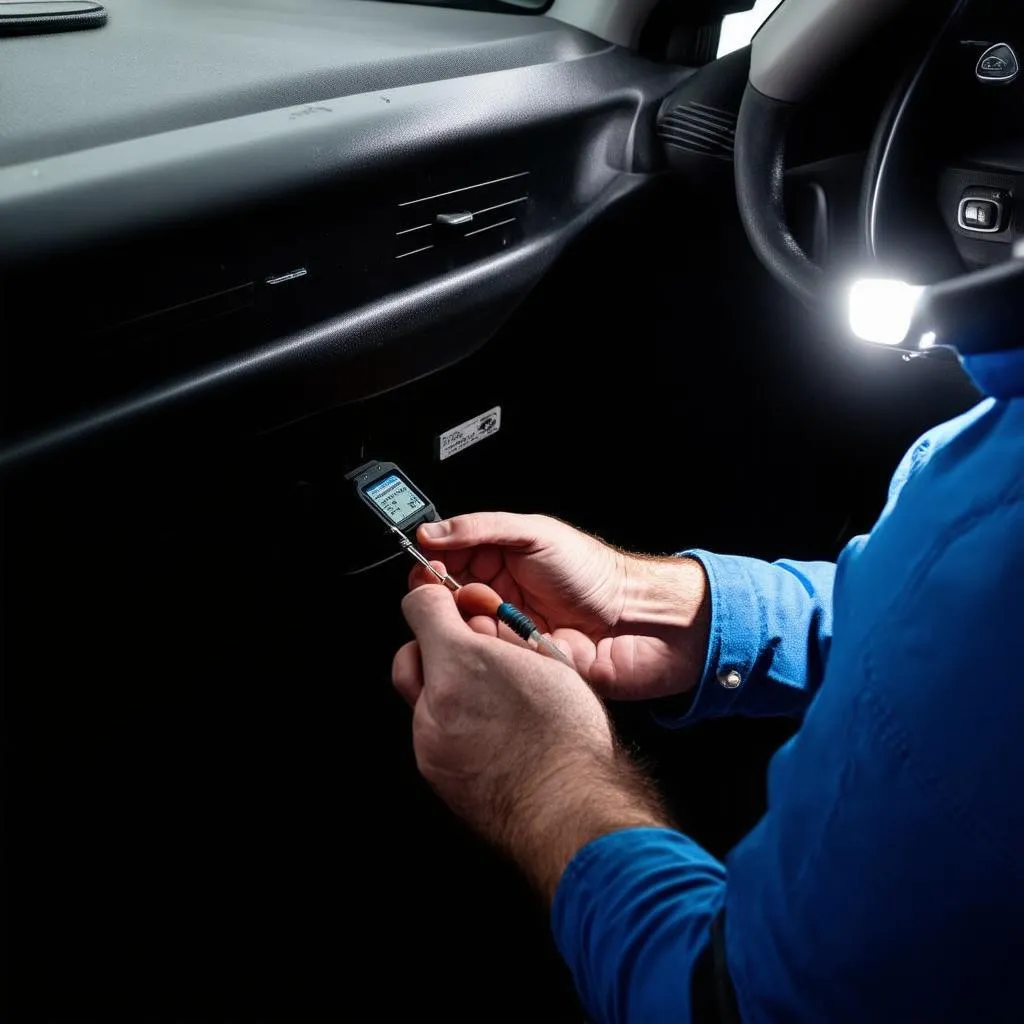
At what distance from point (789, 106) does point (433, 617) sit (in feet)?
1.93

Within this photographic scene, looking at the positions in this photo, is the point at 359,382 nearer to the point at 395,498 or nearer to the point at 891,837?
the point at 395,498

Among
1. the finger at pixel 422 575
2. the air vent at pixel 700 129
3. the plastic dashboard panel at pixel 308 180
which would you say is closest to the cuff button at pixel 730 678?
the finger at pixel 422 575

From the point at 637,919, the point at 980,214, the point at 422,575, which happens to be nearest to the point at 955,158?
the point at 980,214

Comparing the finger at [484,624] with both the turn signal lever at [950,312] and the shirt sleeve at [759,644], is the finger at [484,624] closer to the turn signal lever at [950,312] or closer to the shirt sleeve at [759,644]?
the shirt sleeve at [759,644]

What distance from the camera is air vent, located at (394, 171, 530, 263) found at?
96cm

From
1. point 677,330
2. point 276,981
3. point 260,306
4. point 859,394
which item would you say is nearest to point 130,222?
point 260,306

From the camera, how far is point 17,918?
0.90m

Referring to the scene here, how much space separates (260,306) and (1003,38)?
67cm

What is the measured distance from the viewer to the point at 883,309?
0.77m

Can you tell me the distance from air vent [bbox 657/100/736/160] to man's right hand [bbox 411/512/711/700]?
17.8 inches

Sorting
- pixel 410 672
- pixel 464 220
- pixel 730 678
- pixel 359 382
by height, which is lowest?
pixel 730 678

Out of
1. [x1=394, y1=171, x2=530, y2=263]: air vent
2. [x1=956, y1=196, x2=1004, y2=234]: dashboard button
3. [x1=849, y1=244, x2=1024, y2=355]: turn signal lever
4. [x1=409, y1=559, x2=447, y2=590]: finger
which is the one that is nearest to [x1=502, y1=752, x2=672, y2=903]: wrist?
[x1=409, y1=559, x2=447, y2=590]: finger

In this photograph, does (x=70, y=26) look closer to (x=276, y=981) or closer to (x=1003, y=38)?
(x=1003, y=38)

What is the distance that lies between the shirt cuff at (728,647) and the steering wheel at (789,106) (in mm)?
279
